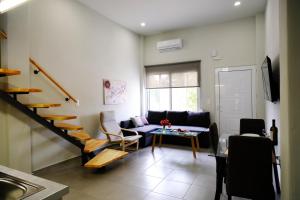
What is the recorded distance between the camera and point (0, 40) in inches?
110

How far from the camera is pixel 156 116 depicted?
605 centimetres

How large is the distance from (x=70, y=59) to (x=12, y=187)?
340 centimetres

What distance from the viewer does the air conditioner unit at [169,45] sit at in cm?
582

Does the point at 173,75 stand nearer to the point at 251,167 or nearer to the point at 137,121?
the point at 137,121

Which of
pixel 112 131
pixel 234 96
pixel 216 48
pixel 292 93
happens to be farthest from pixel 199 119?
pixel 292 93

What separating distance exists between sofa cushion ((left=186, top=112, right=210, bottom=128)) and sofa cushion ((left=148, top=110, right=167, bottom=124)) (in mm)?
875

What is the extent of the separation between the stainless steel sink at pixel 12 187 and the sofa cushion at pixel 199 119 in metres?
4.84

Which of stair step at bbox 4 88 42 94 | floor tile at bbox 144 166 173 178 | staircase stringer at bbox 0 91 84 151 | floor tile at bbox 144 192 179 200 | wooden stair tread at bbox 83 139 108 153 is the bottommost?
floor tile at bbox 144 192 179 200

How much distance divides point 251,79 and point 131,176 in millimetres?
4153

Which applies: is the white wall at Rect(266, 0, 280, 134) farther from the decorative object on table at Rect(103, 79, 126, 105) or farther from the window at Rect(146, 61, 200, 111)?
the decorative object on table at Rect(103, 79, 126, 105)

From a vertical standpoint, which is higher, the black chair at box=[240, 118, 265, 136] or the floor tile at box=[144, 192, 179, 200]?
the black chair at box=[240, 118, 265, 136]

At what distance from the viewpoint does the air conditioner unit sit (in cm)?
582

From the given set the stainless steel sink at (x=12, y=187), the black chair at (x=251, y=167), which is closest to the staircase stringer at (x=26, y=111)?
the stainless steel sink at (x=12, y=187)

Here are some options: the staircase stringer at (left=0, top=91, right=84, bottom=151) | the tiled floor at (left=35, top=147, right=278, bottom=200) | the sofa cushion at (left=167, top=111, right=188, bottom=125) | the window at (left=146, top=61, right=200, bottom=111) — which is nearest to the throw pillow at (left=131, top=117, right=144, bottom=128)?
the sofa cushion at (left=167, top=111, right=188, bottom=125)
